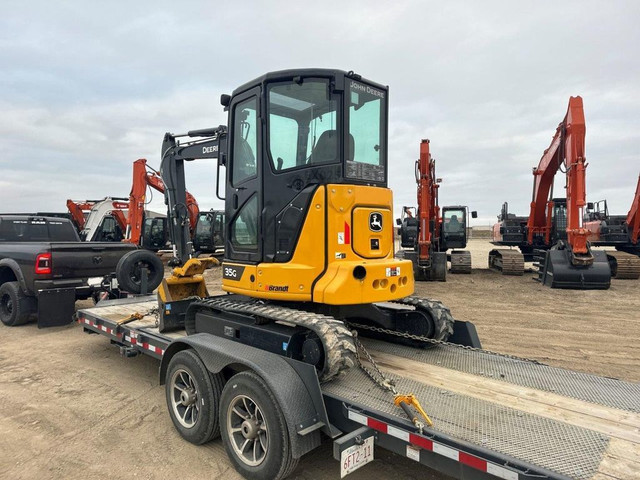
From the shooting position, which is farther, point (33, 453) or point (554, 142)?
point (554, 142)

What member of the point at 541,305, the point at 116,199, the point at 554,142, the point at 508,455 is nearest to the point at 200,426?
the point at 508,455

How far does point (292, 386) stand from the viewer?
10.5 feet

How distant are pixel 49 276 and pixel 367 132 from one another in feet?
22.4

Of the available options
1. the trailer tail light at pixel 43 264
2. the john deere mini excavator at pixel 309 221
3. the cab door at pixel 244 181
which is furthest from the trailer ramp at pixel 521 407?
the trailer tail light at pixel 43 264

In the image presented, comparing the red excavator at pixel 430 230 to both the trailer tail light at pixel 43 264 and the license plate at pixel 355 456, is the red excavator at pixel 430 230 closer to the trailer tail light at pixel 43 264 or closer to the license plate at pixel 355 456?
the trailer tail light at pixel 43 264

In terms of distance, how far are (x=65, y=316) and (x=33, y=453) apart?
4.92 metres

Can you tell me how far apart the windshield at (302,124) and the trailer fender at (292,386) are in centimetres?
179

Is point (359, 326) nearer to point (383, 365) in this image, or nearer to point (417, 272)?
point (383, 365)

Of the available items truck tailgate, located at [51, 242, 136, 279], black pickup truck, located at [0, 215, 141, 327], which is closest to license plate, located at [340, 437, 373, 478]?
black pickup truck, located at [0, 215, 141, 327]

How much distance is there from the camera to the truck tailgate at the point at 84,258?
26.4ft

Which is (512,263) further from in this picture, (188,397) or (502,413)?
(188,397)

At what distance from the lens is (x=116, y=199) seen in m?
20.2

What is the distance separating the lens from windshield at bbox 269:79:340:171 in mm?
4004

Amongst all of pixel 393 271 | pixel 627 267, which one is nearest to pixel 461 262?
pixel 627 267
